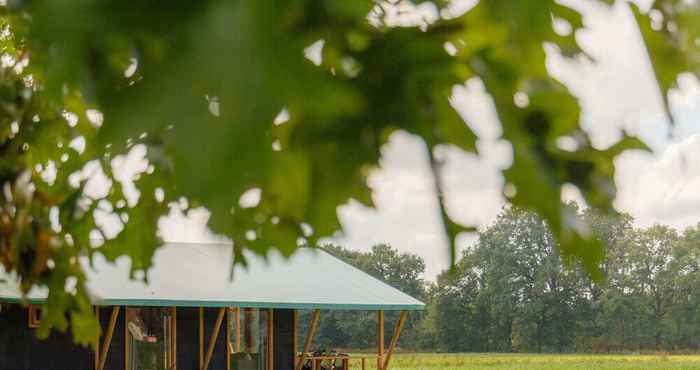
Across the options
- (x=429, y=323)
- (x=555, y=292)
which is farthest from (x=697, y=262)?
(x=429, y=323)

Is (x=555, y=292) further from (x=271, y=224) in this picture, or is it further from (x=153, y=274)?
(x=271, y=224)

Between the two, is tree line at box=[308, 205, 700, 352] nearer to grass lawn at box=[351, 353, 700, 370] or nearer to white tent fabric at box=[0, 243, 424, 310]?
grass lawn at box=[351, 353, 700, 370]

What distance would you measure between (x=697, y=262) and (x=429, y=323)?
1666 cm

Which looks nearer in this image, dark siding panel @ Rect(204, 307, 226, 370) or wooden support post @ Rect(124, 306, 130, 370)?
wooden support post @ Rect(124, 306, 130, 370)

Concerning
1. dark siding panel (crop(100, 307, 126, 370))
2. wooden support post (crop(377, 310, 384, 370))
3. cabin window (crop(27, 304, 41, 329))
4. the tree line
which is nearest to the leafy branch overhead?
wooden support post (crop(377, 310, 384, 370))

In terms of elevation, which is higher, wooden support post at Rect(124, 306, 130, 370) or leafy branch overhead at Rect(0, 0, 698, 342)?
leafy branch overhead at Rect(0, 0, 698, 342)

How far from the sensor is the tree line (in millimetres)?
54656

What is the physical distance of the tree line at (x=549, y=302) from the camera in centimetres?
5466

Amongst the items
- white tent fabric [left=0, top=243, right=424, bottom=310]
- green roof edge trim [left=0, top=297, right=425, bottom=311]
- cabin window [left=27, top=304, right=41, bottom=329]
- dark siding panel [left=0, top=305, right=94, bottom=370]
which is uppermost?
white tent fabric [left=0, top=243, right=424, bottom=310]

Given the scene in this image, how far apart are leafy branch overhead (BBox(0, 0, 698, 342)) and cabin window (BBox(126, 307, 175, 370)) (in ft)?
44.4

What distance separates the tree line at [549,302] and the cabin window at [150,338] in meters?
40.3

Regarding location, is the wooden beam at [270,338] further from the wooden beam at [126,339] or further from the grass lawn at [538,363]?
the grass lawn at [538,363]

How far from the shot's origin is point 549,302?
181 ft

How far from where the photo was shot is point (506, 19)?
732 millimetres
